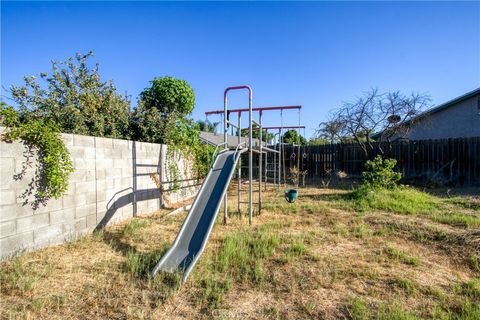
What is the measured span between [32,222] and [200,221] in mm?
2078

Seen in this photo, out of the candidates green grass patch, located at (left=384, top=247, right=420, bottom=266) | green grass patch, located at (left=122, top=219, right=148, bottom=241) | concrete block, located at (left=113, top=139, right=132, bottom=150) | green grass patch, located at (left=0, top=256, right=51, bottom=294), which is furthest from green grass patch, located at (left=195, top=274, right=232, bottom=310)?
concrete block, located at (left=113, top=139, right=132, bottom=150)

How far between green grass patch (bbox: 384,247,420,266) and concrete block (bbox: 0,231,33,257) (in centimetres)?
447

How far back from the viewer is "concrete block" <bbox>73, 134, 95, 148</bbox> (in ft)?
12.8

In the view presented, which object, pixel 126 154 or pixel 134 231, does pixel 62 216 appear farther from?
pixel 126 154

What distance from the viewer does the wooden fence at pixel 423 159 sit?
9.32m

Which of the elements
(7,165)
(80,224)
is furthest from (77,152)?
(80,224)

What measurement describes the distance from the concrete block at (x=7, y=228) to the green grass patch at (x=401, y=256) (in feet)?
14.8

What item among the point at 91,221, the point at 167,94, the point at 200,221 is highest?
the point at 167,94

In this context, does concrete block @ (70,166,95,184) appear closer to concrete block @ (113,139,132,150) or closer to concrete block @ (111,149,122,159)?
concrete block @ (111,149,122,159)

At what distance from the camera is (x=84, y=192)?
4.08 m

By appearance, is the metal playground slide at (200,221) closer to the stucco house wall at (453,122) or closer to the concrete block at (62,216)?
the concrete block at (62,216)

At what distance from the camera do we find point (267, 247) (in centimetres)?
355

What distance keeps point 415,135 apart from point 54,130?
15336 millimetres

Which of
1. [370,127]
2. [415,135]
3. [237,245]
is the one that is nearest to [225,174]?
[237,245]
